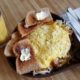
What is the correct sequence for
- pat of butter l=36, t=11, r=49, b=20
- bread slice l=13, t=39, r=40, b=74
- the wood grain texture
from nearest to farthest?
1. bread slice l=13, t=39, r=40, b=74
2. pat of butter l=36, t=11, r=49, b=20
3. the wood grain texture

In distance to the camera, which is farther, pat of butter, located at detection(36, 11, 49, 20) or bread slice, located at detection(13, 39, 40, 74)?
pat of butter, located at detection(36, 11, 49, 20)

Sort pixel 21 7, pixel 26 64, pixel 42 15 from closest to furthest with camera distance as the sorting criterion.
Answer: pixel 26 64 < pixel 42 15 < pixel 21 7

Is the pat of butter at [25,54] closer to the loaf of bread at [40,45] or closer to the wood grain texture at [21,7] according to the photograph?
the loaf of bread at [40,45]

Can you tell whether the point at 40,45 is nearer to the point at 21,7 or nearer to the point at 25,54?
the point at 25,54

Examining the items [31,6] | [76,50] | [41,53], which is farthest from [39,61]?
[31,6]

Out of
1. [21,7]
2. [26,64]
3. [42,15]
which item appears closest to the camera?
[26,64]

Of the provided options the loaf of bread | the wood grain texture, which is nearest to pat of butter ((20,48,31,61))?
the loaf of bread

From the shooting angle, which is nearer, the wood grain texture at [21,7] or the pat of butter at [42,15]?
the pat of butter at [42,15]

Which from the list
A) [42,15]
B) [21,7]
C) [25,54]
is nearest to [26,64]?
[25,54]

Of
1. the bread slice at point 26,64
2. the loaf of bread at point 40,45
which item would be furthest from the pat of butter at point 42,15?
the bread slice at point 26,64

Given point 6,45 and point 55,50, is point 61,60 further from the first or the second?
point 6,45

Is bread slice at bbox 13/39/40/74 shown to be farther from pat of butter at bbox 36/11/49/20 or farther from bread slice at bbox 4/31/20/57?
pat of butter at bbox 36/11/49/20
